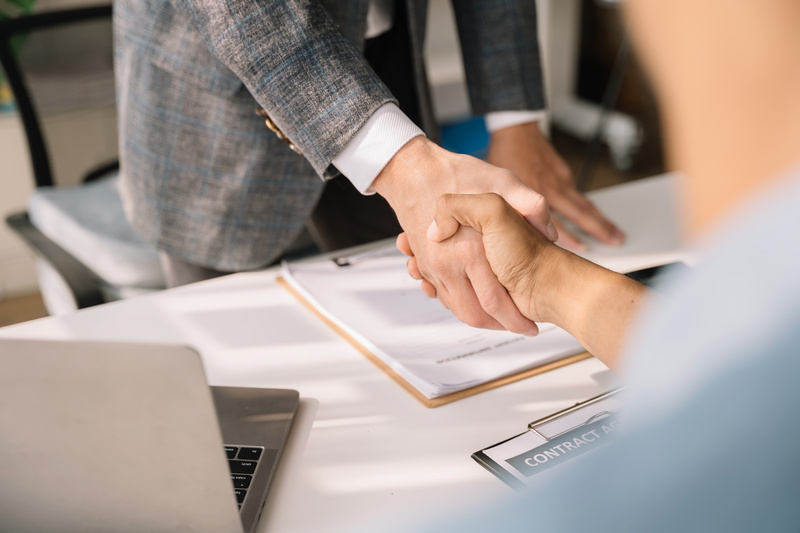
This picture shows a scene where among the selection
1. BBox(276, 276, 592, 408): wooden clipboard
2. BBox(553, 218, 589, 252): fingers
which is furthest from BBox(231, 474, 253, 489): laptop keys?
BBox(553, 218, 589, 252): fingers

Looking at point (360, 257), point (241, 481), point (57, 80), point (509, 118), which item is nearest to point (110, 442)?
point (241, 481)

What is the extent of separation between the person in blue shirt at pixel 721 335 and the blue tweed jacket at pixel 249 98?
1.77ft

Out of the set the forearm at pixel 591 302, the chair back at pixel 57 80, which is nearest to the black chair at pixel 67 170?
the chair back at pixel 57 80

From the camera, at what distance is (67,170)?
171 centimetres

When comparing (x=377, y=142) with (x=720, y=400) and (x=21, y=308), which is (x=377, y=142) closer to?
(x=720, y=400)

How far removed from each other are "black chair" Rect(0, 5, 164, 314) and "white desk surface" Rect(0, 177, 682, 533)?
0.45m

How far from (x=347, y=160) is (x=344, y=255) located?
0.26 m

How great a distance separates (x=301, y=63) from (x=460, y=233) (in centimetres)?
26

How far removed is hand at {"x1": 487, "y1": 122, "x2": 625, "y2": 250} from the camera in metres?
1.07

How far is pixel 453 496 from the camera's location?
575 millimetres

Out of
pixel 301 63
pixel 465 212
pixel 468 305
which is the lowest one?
pixel 468 305

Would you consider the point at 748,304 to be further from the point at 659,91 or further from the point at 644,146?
the point at 644,146

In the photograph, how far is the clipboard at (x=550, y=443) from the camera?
588 mm

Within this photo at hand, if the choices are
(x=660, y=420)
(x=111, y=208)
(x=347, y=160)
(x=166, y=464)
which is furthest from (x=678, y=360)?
(x=111, y=208)
